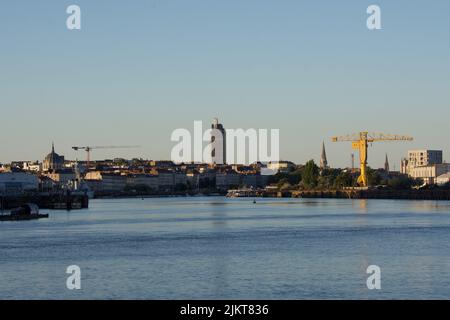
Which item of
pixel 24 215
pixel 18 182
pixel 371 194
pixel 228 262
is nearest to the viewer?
pixel 228 262

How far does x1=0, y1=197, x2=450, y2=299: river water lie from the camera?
989 inches

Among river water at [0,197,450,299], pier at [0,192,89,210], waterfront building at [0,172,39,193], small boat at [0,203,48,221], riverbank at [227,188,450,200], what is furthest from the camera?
riverbank at [227,188,450,200]

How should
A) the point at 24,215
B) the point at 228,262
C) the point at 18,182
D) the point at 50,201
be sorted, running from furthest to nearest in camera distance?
the point at 18,182
the point at 50,201
the point at 24,215
the point at 228,262

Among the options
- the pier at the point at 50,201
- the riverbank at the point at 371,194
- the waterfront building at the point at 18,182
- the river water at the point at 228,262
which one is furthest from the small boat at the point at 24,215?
the riverbank at the point at 371,194

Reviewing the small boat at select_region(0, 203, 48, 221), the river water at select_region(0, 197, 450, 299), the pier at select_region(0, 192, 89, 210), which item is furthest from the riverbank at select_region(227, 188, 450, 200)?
the river water at select_region(0, 197, 450, 299)

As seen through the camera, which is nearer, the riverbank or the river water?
the river water

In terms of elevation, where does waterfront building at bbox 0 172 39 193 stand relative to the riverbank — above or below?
→ above

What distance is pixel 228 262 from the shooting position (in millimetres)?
32250

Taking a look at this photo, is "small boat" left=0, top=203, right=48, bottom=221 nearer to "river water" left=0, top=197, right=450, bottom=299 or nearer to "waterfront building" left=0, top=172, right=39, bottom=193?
"river water" left=0, top=197, right=450, bottom=299

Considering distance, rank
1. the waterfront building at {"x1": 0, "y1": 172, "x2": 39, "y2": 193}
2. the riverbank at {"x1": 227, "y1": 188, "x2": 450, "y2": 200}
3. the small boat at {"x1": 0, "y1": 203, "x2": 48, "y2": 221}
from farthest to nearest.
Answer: the riverbank at {"x1": 227, "y1": 188, "x2": 450, "y2": 200}, the waterfront building at {"x1": 0, "y1": 172, "x2": 39, "y2": 193}, the small boat at {"x1": 0, "y1": 203, "x2": 48, "y2": 221}

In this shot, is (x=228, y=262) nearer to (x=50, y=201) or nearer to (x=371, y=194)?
(x=50, y=201)

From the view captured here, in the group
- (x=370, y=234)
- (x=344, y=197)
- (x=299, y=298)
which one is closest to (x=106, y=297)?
(x=299, y=298)

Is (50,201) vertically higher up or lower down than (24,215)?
higher up

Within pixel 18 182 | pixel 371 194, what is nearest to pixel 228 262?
pixel 18 182
